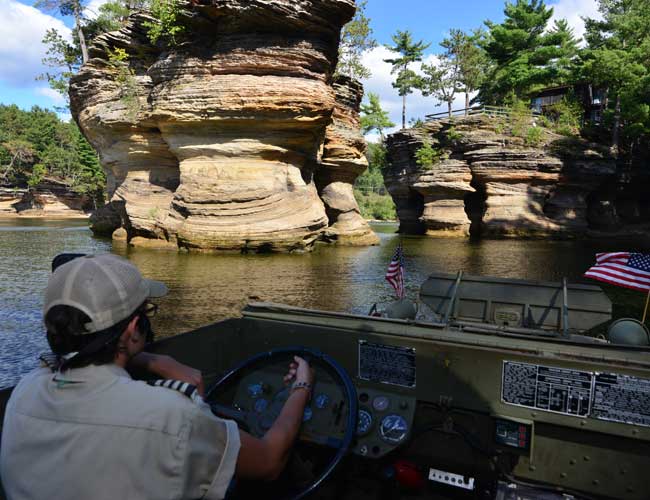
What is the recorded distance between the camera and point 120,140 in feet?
84.5

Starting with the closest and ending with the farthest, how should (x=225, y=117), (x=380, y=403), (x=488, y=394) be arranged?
(x=488, y=394) < (x=380, y=403) < (x=225, y=117)

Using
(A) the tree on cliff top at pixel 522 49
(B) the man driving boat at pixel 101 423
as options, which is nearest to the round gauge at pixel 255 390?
(B) the man driving boat at pixel 101 423

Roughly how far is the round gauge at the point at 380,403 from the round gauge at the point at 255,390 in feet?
3.11

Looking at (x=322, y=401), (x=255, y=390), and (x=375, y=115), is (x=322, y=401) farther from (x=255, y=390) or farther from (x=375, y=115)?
(x=375, y=115)

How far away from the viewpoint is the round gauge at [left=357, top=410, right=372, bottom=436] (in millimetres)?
3400

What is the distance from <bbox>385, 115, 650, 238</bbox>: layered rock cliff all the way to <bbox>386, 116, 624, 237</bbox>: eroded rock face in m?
0.08

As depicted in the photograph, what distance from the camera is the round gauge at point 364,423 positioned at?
3400 millimetres

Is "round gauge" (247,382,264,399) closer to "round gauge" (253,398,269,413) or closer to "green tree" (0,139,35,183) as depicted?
"round gauge" (253,398,269,413)

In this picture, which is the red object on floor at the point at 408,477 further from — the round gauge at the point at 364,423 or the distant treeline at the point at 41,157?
the distant treeline at the point at 41,157

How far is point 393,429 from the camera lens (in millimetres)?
3387

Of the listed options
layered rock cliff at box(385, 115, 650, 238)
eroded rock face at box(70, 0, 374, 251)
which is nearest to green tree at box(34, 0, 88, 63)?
eroded rock face at box(70, 0, 374, 251)

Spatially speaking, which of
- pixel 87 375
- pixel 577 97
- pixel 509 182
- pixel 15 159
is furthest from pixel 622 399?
pixel 15 159

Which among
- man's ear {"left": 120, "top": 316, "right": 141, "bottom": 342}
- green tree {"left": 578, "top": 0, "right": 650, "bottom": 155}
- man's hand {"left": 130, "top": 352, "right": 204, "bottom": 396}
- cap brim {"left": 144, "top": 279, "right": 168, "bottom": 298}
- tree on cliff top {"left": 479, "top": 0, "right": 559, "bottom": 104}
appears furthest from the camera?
tree on cliff top {"left": 479, "top": 0, "right": 559, "bottom": 104}

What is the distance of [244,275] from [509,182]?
27140 mm
